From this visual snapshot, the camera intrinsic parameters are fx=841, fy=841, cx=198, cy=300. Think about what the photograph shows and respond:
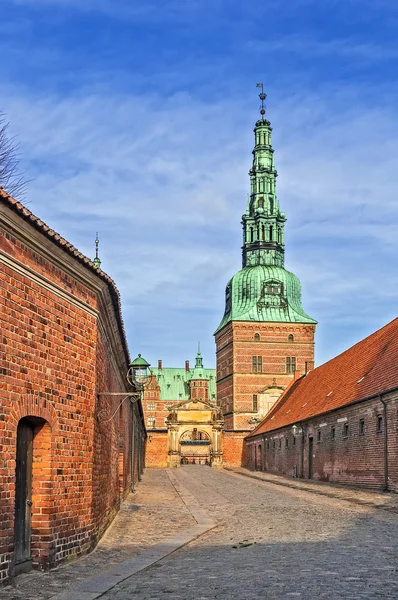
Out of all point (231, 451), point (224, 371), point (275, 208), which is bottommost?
point (231, 451)

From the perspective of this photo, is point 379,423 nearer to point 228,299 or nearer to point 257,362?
point 257,362

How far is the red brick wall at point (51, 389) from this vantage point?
8594 millimetres

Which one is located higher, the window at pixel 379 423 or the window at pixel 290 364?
the window at pixel 290 364

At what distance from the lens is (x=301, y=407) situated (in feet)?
150

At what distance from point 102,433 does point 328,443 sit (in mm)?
22981

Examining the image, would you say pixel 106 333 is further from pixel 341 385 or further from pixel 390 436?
pixel 341 385

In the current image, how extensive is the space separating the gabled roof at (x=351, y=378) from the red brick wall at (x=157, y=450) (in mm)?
17767

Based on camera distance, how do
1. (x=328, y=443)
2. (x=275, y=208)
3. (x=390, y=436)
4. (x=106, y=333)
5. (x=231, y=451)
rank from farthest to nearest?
1. (x=275, y=208)
2. (x=231, y=451)
3. (x=328, y=443)
4. (x=390, y=436)
5. (x=106, y=333)

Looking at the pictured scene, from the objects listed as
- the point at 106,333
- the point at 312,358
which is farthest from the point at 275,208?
the point at 106,333

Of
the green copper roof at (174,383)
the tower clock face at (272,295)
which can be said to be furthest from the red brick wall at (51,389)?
the green copper roof at (174,383)

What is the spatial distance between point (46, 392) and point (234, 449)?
60013 mm

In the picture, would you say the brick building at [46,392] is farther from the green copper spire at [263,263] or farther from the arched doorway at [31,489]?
the green copper spire at [263,263]

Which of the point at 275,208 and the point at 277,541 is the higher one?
the point at 275,208

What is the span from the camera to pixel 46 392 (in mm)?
9773
